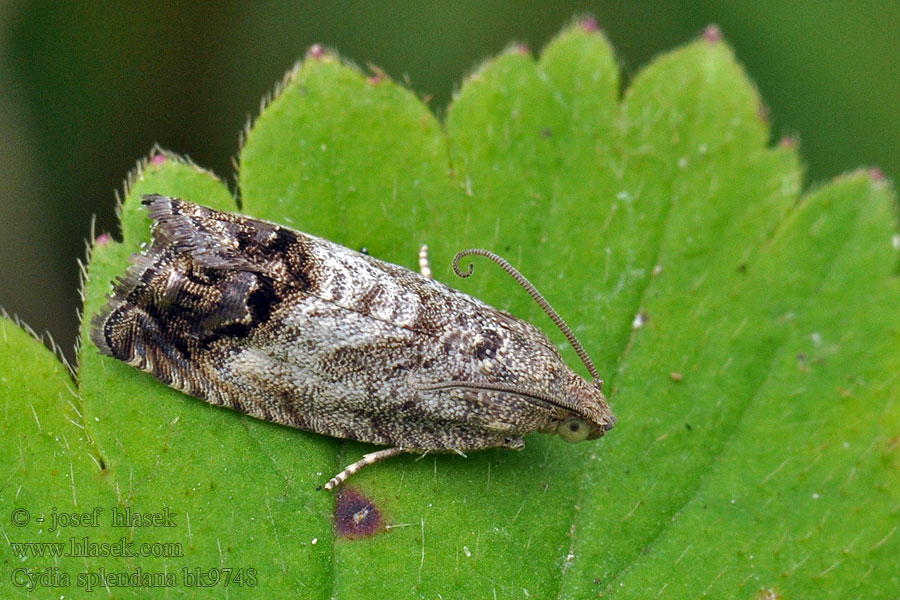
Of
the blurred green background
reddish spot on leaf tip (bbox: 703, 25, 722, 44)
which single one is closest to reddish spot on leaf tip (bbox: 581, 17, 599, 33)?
reddish spot on leaf tip (bbox: 703, 25, 722, 44)

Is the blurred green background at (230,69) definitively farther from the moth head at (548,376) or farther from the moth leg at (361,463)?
the moth leg at (361,463)

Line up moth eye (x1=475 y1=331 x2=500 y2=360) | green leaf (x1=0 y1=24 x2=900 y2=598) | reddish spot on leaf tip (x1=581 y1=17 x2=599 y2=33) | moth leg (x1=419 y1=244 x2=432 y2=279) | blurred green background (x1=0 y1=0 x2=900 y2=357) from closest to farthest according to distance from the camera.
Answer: green leaf (x1=0 y1=24 x2=900 y2=598), moth eye (x1=475 y1=331 x2=500 y2=360), moth leg (x1=419 y1=244 x2=432 y2=279), reddish spot on leaf tip (x1=581 y1=17 x2=599 y2=33), blurred green background (x1=0 y1=0 x2=900 y2=357)

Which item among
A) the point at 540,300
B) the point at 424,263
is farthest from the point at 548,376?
the point at 424,263

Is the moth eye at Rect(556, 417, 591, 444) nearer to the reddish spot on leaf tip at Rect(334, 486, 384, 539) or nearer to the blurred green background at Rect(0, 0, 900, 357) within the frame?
the reddish spot on leaf tip at Rect(334, 486, 384, 539)

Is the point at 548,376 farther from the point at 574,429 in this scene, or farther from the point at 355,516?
the point at 355,516

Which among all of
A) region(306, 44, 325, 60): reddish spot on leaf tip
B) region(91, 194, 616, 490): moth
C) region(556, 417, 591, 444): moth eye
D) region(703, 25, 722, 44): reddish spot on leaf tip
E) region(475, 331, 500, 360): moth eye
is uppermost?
region(703, 25, 722, 44): reddish spot on leaf tip

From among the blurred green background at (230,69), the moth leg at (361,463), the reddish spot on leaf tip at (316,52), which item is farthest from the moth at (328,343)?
the blurred green background at (230,69)
